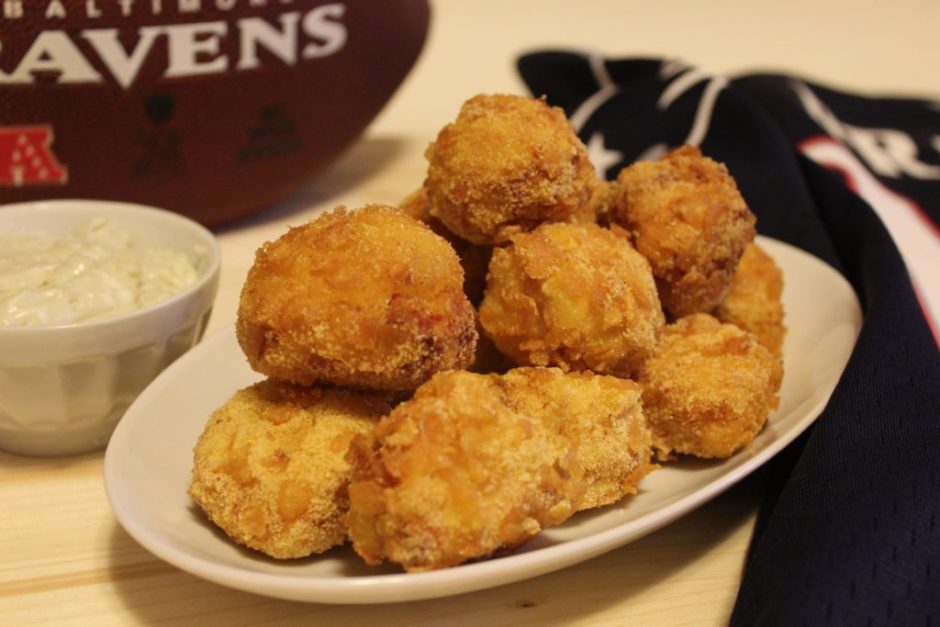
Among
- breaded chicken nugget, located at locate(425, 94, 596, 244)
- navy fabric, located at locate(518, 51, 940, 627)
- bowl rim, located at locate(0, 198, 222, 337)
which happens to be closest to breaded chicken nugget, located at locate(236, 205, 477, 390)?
breaded chicken nugget, located at locate(425, 94, 596, 244)

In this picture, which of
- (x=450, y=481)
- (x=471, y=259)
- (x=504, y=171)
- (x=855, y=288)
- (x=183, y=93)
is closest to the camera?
(x=450, y=481)

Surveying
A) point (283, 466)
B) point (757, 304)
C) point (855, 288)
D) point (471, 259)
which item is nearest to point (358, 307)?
point (283, 466)

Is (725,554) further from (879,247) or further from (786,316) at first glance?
(879,247)

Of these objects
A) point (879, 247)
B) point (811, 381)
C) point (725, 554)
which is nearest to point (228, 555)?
point (725, 554)

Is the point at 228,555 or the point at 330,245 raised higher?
the point at 330,245

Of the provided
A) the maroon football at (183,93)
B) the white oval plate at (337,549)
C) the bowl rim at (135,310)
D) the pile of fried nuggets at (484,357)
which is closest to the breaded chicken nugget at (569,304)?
the pile of fried nuggets at (484,357)

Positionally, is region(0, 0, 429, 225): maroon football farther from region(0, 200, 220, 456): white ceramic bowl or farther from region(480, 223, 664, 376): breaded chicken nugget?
region(480, 223, 664, 376): breaded chicken nugget

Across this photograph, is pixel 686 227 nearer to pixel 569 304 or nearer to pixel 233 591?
pixel 569 304
